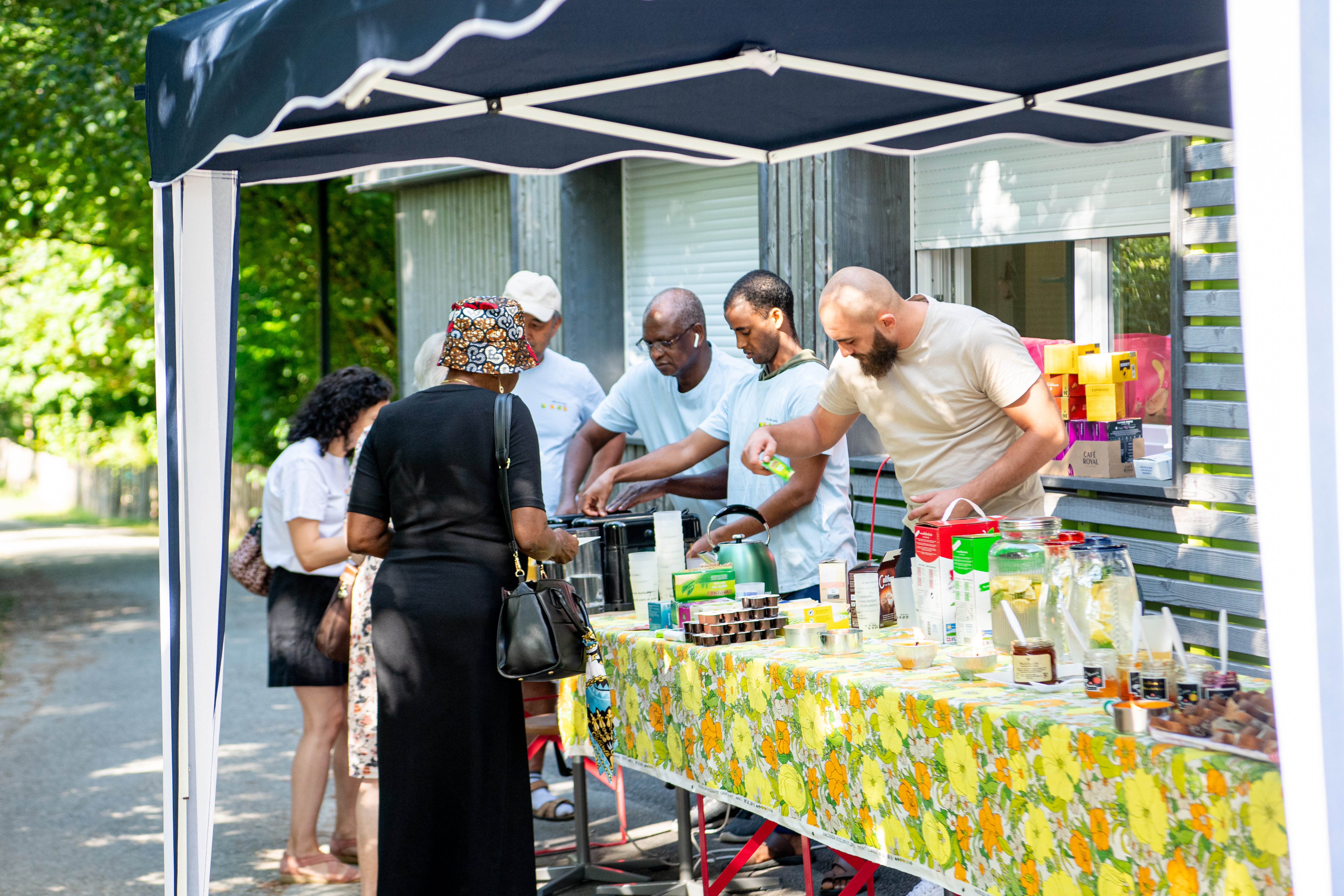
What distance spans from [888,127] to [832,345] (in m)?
2.03

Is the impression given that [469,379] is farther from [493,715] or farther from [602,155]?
[602,155]

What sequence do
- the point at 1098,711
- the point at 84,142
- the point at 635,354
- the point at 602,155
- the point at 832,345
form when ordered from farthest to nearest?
the point at 84,142 < the point at 635,354 < the point at 832,345 < the point at 602,155 < the point at 1098,711

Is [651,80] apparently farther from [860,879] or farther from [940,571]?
[860,879]

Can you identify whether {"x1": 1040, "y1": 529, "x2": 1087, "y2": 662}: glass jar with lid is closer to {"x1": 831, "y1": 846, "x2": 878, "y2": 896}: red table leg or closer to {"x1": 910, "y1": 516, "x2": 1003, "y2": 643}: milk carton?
{"x1": 910, "y1": 516, "x2": 1003, "y2": 643}: milk carton

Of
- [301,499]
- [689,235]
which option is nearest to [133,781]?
[301,499]

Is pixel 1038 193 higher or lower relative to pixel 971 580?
higher

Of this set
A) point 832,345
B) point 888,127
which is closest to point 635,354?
point 832,345

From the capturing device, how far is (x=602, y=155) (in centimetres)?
487

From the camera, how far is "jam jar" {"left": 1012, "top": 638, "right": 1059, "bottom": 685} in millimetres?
2631

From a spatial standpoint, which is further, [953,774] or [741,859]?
[741,859]

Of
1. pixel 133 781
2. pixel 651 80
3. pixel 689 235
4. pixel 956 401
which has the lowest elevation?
pixel 133 781

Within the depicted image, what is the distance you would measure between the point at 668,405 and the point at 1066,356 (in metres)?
1.55

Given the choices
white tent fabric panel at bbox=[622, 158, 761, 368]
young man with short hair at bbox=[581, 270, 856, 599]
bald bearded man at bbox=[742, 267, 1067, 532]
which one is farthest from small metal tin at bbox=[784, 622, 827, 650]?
white tent fabric panel at bbox=[622, 158, 761, 368]

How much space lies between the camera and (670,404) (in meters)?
5.19
